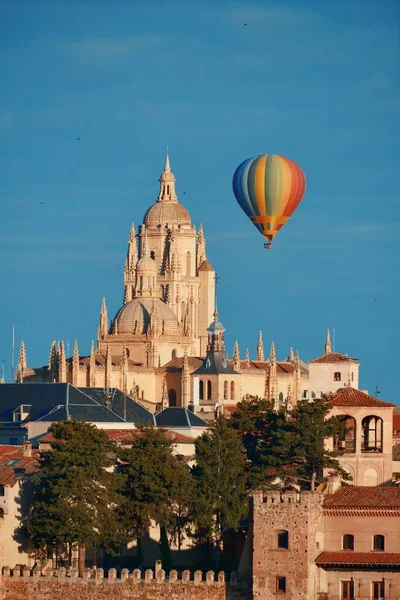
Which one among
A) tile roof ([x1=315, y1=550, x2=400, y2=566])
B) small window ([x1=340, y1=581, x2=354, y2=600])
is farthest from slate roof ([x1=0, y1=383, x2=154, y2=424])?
small window ([x1=340, y1=581, x2=354, y2=600])

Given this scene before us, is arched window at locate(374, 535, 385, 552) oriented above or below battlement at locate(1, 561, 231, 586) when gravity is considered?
above

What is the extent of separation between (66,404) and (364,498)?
1742 inches

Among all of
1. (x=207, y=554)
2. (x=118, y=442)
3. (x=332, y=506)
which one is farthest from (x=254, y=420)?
(x=332, y=506)

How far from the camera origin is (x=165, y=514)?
93.3 m

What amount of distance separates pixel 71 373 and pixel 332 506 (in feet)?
259

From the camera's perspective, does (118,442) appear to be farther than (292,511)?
Yes

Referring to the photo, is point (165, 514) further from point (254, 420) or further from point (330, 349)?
point (330, 349)

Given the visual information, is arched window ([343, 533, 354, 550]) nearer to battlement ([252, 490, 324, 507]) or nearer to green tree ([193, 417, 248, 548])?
battlement ([252, 490, 324, 507])

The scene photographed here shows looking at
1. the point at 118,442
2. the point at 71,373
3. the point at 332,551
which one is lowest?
the point at 332,551

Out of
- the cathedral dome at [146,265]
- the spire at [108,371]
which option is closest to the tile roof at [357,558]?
the spire at [108,371]

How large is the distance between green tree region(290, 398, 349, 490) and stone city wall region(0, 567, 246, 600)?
13.5 metres

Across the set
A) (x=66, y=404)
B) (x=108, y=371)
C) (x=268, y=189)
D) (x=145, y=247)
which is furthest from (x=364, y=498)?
(x=145, y=247)

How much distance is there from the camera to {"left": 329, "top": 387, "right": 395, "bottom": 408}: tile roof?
333 feet

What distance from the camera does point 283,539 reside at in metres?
82.2
